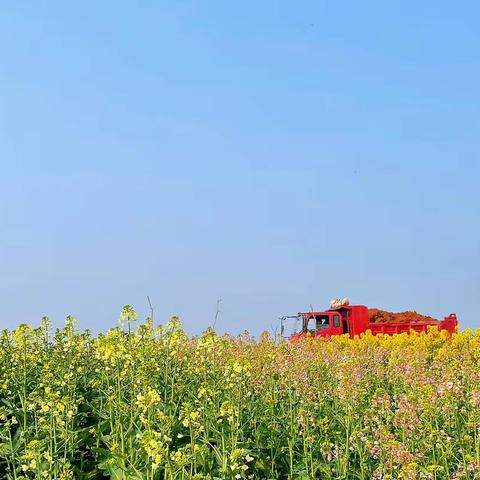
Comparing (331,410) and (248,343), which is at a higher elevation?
(248,343)

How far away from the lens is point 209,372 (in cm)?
852

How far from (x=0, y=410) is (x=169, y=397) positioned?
2.39 metres

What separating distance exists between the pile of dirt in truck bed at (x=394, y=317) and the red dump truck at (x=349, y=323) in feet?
0.80

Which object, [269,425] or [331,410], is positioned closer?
[269,425]

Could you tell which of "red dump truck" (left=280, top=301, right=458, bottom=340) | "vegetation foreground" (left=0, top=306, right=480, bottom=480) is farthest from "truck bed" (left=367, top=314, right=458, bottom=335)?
"vegetation foreground" (left=0, top=306, right=480, bottom=480)

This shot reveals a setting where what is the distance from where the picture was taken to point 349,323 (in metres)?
29.9

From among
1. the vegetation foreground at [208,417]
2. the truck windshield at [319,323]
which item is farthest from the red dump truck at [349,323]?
the vegetation foreground at [208,417]

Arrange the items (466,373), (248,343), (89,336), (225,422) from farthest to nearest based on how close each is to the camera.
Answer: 1. (248,343)
2. (89,336)
3. (466,373)
4. (225,422)

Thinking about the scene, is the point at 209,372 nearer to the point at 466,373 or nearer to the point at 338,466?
the point at 338,466

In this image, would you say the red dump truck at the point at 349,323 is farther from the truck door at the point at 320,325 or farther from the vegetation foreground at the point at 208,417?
the vegetation foreground at the point at 208,417

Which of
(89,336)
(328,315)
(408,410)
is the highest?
(328,315)

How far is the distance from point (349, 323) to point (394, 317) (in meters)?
2.75

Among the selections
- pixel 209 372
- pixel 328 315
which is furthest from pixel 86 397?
pixel 328 315

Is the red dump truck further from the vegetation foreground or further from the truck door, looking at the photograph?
the vegetation foreground
